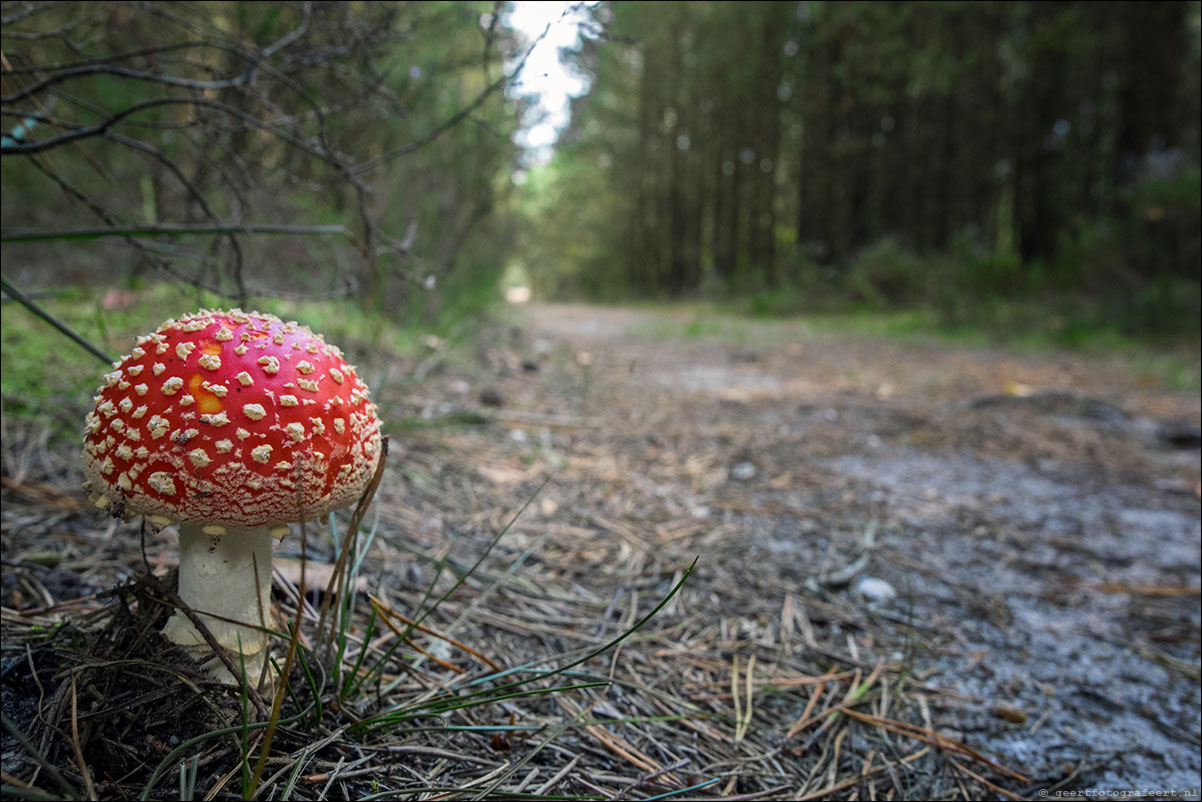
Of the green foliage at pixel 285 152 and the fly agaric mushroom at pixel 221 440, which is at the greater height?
the green foliage at pixel 285 152

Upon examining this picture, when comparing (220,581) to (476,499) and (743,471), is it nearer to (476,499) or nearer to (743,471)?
(476,499)

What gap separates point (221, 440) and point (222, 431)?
0.05ft

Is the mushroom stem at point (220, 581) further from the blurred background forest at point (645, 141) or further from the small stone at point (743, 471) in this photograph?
the small stone at point (743, 471)

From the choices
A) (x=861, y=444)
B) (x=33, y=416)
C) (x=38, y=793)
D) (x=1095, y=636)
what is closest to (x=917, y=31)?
(x=861, y=444)

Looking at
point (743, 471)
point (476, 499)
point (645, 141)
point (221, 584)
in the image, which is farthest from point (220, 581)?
point (645, 141)

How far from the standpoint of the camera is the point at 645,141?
1780cm

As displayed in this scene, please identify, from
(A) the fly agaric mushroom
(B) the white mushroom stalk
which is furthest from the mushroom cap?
(B) the white mushroom stalk

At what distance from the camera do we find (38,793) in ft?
2.03

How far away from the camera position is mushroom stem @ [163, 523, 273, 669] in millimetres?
1035

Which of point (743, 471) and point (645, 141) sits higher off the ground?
point (645, 141)

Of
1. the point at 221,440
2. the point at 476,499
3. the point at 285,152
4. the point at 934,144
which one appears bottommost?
the point at 476,499

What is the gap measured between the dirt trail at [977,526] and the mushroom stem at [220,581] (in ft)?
3.28

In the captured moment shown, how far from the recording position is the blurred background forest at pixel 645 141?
5.31ft

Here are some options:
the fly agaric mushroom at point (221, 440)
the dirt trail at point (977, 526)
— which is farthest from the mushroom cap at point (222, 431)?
the dirt trail at point (977, 526)
